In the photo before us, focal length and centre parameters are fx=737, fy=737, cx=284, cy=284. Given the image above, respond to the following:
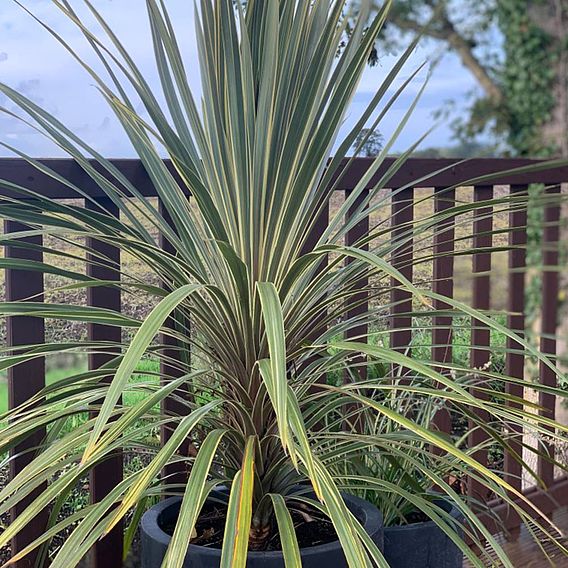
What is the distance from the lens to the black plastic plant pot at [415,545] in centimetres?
142

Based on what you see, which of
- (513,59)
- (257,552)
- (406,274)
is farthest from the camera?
(513,59)

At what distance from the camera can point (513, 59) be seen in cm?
491

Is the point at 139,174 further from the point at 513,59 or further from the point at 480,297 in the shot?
the point at 513,59

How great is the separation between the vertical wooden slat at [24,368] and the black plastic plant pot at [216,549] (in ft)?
0.88

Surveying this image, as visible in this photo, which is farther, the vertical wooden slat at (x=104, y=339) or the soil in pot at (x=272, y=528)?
the vertical wooden slat at (x=104, y=339)

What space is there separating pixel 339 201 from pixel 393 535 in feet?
2.59

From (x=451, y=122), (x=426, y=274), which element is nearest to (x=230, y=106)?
(x=426, y=274)

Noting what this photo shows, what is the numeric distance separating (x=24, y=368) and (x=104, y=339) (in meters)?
0.15

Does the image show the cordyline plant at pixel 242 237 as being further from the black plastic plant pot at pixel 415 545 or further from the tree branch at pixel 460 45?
the tree branch at pixel 460 45

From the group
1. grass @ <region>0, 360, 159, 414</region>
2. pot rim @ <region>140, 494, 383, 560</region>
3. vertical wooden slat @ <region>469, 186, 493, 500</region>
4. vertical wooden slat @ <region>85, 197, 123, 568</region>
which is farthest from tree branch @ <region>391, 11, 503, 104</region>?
pot rim @ <region>140, 494, 383, 560</region>

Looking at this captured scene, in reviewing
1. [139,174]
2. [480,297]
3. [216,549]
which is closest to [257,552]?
[216,549]

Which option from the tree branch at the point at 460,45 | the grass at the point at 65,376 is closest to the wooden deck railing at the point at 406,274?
the grass at the point at 65,376

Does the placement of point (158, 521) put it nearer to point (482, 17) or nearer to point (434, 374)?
point (434, 374)

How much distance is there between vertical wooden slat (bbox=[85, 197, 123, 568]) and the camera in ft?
4.57
